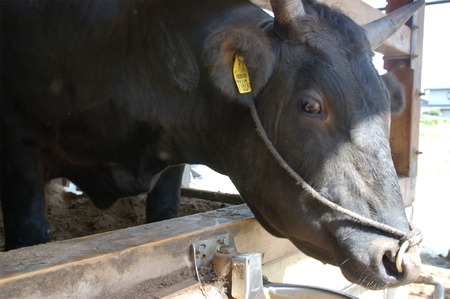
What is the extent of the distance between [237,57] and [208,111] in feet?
1.08

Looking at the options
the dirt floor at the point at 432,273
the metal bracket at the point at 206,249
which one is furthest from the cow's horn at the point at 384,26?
the dirt floor at the point at 432,273

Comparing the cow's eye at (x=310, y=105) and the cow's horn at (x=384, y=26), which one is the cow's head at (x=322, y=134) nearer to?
the cow's eye at (x=310, y=105)

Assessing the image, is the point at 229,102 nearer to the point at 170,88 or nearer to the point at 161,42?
the point at 170,88

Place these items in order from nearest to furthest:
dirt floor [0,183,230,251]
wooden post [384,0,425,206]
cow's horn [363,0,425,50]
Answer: cow's horn [363,0,425,50] < dirt floor [0,183,230,251] < wooden post [384,0,425,206]

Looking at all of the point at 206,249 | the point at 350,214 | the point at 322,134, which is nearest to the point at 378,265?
the point at 350,214

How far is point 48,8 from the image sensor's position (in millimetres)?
2500

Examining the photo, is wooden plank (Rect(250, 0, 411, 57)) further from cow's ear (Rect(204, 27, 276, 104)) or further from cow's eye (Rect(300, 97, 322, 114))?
cow's eye (Rect(300, 97, 322, 114))

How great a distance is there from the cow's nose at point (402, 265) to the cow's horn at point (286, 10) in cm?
103

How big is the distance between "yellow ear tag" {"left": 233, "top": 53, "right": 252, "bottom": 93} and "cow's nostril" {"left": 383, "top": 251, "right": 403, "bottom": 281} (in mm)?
878

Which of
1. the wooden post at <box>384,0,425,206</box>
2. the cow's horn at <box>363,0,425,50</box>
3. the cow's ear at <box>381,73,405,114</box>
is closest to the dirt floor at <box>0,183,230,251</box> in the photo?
the cow's ear at <box>381,73,405,114</box>

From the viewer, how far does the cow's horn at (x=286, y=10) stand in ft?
6.15

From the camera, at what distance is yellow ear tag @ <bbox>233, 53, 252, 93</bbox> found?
73.6 inches

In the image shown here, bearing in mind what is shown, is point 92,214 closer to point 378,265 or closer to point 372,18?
point 378,265

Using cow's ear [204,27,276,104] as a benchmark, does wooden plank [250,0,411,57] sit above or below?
above
